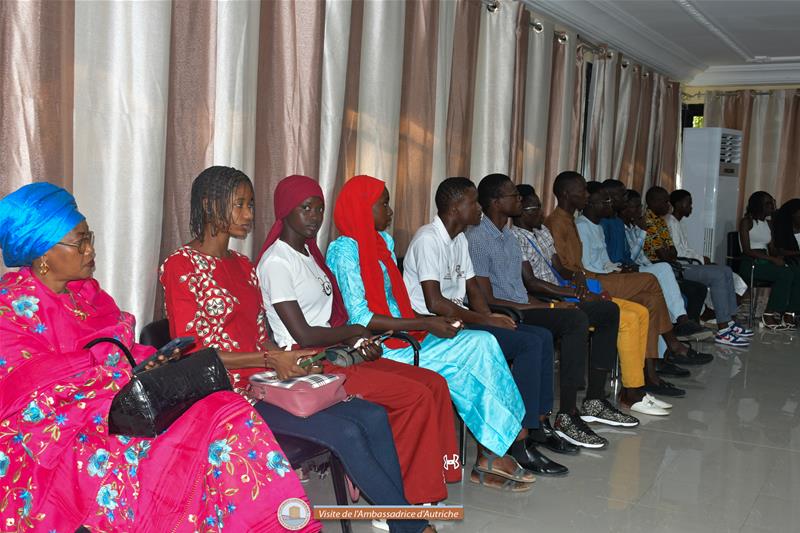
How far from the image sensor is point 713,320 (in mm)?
7902

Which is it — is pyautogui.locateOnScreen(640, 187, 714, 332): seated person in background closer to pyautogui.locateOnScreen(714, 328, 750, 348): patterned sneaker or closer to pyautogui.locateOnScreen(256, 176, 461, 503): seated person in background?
pyautogui.locateOnScreen(714, 328, 750, 348): patterned sneaker

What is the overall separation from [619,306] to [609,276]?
61cm

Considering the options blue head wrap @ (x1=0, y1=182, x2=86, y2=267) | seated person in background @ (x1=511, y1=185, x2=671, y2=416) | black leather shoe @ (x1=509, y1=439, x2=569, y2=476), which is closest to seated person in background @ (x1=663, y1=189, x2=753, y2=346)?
seated person in background @ (x1=511, y1=185, x2=671, y2=416)

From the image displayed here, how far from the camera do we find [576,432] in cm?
407

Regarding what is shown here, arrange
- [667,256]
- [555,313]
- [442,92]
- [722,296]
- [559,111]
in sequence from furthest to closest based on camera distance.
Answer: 1. [559,111]
2. [722,296]
3. [667,256]
4. [442,92]
5. [555,313]

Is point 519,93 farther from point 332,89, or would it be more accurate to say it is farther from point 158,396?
point 158,396

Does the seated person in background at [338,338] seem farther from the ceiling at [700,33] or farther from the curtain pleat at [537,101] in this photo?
the ceiling at [700,33]

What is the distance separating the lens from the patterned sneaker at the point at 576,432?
404cm

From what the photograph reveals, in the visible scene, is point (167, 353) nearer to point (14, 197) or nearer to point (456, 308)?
point (14, 197)

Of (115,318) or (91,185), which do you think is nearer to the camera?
(115,318)

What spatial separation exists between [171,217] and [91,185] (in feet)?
1.35

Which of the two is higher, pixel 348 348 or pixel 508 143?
pixel 508 143

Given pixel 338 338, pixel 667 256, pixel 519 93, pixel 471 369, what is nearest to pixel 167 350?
pixel 338 338

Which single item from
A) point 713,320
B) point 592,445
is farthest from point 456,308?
point 713,320
